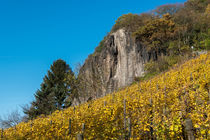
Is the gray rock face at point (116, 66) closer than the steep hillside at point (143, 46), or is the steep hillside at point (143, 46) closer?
the steep hillside at point (143, 46)

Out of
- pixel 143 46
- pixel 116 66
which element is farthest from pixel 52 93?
pixel 143 46

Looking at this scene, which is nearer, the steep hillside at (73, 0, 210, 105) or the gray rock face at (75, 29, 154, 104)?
the steep hillside at (73, 0, 210, 105)

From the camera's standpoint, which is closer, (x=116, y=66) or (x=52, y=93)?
(x=52, y=93)

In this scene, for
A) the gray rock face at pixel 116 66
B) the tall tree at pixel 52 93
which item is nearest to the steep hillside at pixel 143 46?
the gray rock face at pixel 116 66

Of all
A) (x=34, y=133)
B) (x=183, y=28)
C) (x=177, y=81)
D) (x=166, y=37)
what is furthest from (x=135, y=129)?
(x=183, y=28)

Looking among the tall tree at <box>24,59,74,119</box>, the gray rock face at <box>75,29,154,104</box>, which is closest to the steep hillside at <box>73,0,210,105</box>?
the gray rock face at <box>75,29,154,104</box>

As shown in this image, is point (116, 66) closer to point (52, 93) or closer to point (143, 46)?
point (143, 46)

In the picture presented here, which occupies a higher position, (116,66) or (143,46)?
(143,46)

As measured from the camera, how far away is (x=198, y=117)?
4793 mm

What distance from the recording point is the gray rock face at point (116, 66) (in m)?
23.6

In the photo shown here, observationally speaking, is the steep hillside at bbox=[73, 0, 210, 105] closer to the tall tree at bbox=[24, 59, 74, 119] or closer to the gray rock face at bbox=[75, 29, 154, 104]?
the gray rock face at bbox=[75, 29, 154, 104]

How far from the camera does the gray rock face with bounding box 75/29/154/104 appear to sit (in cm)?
2362

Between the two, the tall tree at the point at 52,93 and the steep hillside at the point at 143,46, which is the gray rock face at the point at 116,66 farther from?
the tall tree at the point at 52,93

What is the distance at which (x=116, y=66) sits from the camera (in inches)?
1086
